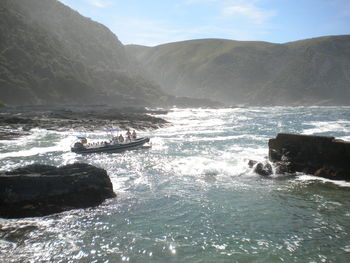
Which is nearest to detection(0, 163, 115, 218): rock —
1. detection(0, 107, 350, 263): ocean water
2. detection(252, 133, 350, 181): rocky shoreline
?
detection(0, 107, 350, 263): ocean water

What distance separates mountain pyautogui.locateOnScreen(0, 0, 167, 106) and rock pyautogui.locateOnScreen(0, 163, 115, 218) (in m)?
88.1

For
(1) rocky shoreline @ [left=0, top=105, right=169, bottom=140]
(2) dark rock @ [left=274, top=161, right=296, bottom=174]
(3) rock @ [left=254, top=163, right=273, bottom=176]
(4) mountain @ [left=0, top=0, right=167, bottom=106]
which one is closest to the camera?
(3) rock @ [left=254, top=163, right=273, bottom=176]

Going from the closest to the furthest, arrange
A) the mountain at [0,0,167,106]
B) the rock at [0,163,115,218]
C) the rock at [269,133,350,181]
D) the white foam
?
the rock at [0,163,115,218] < the white foam < the rock at [269,133,350,181] < the mountain at [0,0,167,106]

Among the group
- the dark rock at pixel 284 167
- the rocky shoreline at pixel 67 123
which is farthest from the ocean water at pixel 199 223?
the rocky shoreline at pixel 67 123

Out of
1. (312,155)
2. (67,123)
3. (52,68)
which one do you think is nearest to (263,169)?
(312,155)

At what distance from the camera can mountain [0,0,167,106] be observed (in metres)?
105

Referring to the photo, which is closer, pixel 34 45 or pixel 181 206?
pixel 181 206

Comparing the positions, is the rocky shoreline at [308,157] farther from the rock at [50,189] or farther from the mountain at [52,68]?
the mountain at [52,68]

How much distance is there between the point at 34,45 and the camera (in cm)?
12388

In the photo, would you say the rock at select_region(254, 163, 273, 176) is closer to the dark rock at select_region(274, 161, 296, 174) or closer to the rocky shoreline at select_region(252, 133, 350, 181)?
the rocky shoreline at select_region(252, 133, 350, 181)

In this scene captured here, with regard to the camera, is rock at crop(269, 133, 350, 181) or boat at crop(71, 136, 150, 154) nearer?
rock at crop(269, 133, 350, 181)

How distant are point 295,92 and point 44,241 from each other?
179320 millimetres

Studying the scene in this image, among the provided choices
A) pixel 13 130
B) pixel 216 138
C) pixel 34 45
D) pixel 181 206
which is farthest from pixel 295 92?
pixel 181 206

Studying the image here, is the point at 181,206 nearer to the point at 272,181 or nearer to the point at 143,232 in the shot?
the point at 143,232
